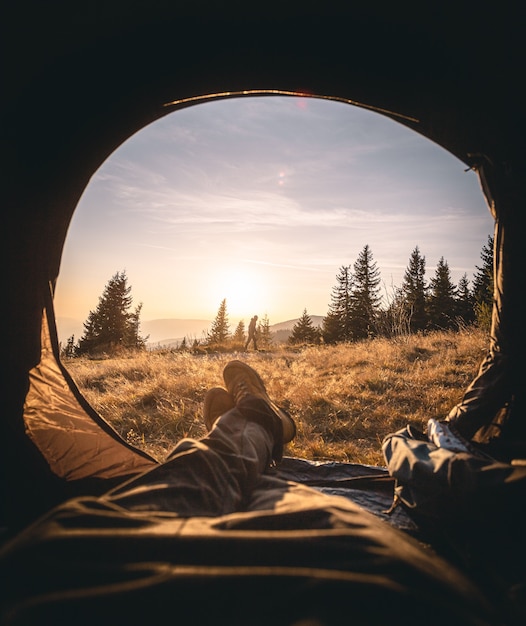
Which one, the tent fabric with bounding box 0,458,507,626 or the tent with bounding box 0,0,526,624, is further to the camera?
the tent with bounding box 0,0,526,624

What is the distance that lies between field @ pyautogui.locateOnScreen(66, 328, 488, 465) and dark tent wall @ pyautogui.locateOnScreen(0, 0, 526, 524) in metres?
1.43

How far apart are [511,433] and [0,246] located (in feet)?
8.69

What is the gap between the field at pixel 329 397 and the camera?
2.94 metres

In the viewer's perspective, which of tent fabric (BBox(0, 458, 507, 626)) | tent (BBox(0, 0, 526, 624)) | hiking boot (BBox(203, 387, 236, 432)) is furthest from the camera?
hiking boot (BBox(203, 387, 236, 432))

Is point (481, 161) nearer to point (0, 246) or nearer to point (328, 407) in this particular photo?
point (0, 246)

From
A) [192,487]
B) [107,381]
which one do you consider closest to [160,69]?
[192,487]

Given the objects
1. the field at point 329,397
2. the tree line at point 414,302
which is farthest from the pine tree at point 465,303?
the field at point 329,397

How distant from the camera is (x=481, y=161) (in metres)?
1.50

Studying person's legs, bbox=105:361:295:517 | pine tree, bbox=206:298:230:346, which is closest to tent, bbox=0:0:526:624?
person's legs, bbox=105:361:295:517

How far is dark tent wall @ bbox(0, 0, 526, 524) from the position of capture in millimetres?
1254

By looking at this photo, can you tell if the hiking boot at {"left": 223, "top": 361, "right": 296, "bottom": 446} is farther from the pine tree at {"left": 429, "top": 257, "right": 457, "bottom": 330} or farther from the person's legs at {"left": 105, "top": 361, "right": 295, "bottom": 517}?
the pine tree at {"left": 429, "top": 257, "right": 457, "bottom": 330}

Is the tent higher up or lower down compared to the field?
higher up

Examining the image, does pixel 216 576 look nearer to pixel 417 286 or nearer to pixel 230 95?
pixel 230 95

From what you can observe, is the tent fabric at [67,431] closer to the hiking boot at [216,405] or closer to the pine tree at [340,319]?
the hiking boot at [216,405]
